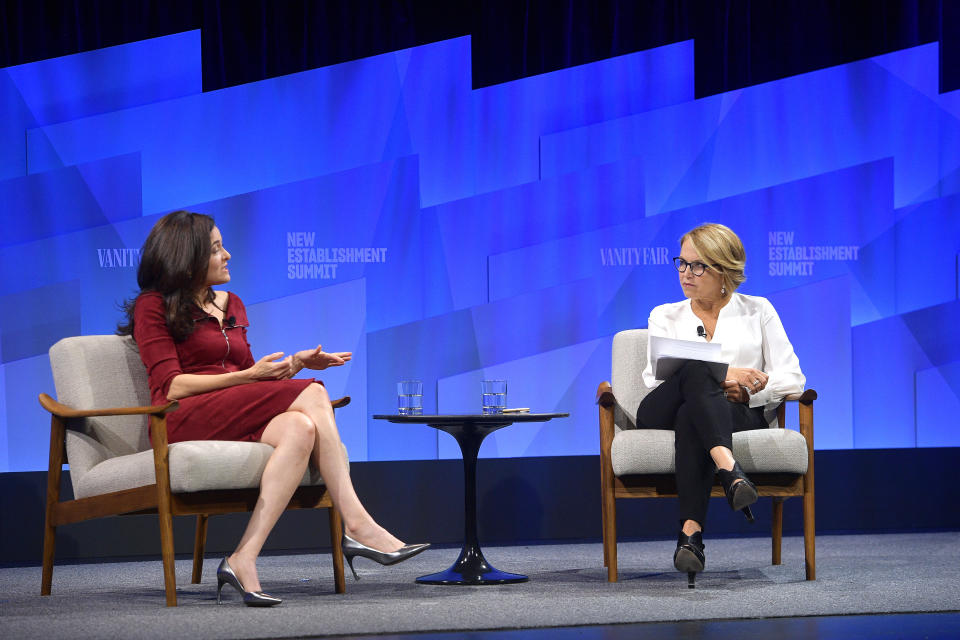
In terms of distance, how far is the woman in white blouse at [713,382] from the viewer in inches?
130

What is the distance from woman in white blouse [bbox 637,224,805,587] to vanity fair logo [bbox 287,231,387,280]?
1.92 m

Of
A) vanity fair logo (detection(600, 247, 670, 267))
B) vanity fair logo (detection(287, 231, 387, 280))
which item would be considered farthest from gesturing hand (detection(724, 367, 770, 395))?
vanity fair logo (detection(287, 231, 387, 280))

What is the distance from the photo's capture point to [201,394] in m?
3.33

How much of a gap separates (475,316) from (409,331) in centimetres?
33

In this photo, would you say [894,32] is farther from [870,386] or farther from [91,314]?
[91,314]

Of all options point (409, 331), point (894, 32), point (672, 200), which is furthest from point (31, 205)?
point (894, 32)

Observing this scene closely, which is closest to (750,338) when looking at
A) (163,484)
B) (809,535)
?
(809,535)

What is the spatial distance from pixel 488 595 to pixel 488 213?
8.33 feet

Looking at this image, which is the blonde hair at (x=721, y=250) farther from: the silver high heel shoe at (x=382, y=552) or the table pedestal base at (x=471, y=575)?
the silver high heel shoe at (x=382, y=552)

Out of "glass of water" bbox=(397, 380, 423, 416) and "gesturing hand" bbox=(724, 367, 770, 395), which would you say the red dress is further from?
"gesturing hand" bbox=(724, 367, 770, 395)

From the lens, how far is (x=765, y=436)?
3457 millimetres

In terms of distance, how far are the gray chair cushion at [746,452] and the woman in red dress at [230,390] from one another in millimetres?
776

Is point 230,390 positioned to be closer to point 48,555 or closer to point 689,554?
point 48,555

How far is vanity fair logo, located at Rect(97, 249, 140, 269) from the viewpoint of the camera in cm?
503
